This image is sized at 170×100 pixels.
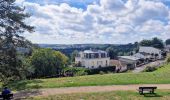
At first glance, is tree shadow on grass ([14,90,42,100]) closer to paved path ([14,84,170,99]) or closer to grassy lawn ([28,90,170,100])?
paved path ([14,84,170,99])

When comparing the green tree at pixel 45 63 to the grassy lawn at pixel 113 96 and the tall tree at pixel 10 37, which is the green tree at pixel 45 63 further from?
the grassy lawn at pixel 113 96

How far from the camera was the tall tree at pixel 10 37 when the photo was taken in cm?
2934

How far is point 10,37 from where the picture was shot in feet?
96.9

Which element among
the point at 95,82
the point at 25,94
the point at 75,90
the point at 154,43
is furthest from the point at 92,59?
the point at 154,43

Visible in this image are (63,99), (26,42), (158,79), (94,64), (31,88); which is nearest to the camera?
(63,99)

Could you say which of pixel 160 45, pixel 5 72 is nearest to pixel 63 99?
pixel 5 72

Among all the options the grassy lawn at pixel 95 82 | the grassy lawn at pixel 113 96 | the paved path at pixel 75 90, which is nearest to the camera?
the grassy lawn at pixel 113 96

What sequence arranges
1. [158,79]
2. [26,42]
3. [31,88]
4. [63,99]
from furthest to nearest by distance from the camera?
[158,79], [26,42], [31,88], [63,99]

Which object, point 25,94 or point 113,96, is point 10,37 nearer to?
point 25,94

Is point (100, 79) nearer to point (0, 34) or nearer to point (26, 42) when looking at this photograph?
point (26, 42)

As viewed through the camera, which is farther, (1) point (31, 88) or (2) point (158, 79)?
(2) point (158, 79)

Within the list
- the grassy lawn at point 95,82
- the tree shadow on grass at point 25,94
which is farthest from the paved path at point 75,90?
the grassy lawn at point 95,82

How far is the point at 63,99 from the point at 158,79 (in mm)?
11807

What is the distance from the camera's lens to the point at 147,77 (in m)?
34.1
